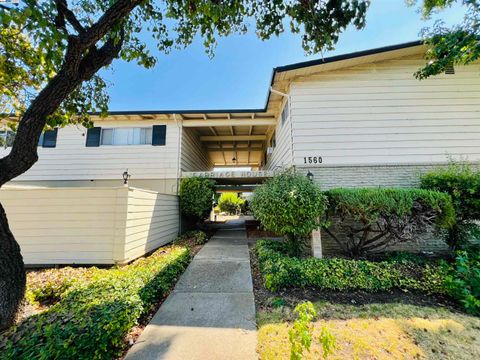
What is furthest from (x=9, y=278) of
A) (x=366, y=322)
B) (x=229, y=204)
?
(x=229, y=204)

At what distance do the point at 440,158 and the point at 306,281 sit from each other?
6.36 meters

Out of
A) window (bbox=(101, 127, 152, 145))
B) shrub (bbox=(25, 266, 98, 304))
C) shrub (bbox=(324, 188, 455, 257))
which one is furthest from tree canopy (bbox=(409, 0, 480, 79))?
window (bbox=(101, 127, 152, 145))

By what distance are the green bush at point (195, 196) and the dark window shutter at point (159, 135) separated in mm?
2175

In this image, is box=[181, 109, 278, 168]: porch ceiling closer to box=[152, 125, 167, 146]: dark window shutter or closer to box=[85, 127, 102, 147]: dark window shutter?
box=[152, 125, 167, 146]: dark window shutter

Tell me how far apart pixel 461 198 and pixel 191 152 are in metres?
10.4

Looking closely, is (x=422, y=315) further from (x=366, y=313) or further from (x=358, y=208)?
(x=358, y=208)

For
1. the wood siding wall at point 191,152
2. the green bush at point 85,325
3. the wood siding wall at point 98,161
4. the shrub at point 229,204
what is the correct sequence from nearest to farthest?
the green bush at point 85,325, the wood siding wall at point 98,161, the wood siding wall at point 191,152, the shrub at point 229,204

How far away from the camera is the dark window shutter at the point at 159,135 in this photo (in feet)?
31.4

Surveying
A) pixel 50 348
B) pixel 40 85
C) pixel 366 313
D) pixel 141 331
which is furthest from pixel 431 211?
pixel 40 85

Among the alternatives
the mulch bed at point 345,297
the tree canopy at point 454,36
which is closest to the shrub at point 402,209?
the mulch bed at point 345,297

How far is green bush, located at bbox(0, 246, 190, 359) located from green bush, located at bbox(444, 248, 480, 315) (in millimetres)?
5313

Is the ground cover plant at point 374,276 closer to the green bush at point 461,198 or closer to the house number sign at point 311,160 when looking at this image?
the green bush at point 461,198

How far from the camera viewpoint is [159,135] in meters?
9.61

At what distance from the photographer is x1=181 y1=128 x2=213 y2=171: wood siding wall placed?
9992 millimetres
